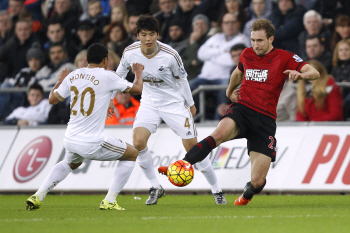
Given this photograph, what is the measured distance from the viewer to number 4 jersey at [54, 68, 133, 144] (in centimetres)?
716

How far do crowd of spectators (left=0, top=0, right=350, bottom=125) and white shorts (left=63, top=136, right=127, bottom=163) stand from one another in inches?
186

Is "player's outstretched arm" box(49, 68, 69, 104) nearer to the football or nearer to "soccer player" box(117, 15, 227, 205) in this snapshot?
"soccer player" box(117, 15, 227, 205)

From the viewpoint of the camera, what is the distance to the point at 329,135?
1046 cm

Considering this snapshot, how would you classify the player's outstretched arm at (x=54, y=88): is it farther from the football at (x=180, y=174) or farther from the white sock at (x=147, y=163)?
the football at (x=180, y=174)

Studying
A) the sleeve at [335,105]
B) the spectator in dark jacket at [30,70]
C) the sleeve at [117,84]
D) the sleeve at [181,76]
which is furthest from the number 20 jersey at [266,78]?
the spectator in dark jacket at [30,70]

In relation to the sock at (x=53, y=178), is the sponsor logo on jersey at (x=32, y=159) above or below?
below

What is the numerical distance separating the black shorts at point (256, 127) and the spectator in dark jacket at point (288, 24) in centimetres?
539

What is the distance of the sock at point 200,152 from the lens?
6934 mm

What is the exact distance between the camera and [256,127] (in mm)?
7461

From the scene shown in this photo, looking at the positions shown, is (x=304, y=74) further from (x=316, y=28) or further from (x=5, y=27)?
(x=5, y=27)

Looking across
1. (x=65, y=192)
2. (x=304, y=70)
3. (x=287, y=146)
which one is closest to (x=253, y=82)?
(x=304, y=70)

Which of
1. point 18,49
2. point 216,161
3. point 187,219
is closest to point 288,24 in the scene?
point 216,161

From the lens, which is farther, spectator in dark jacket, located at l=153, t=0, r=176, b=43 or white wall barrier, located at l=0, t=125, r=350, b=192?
spectator in dark jacket, located at l=153, t=0, r=176, b=43

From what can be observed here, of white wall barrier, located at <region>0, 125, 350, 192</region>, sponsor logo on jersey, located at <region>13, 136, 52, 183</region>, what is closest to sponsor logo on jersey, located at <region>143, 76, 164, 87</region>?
white wall barrier, located at <region>0, 125, 350, 192</region>
